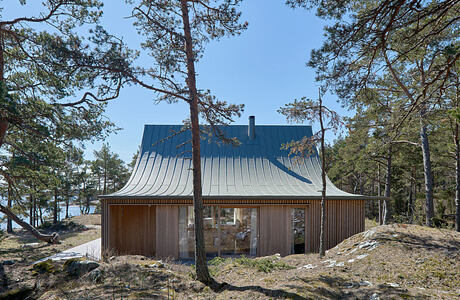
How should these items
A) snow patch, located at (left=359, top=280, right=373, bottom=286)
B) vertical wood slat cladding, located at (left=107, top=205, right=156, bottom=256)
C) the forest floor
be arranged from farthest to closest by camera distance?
1. vertical wood slat cladding, located at (left=107, top=205, right=156, bottom=256)
2. snow patch, located at (left=359, top=280, right=373, bottom=286)
3. the forest floor

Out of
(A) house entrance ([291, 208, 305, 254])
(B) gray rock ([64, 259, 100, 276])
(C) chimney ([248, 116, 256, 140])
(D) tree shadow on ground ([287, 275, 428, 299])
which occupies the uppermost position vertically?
(C) chimney ([248, 116, 256, 140])

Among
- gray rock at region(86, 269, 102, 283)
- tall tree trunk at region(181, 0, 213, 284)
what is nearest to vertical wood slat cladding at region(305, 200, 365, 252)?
tall tree trunk at region(181, 0, 213, 284)

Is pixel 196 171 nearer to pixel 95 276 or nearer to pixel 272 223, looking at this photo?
pixel 95 276

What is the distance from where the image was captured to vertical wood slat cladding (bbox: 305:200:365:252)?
8.04 metres

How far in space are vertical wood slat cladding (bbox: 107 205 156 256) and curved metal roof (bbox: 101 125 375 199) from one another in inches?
37.6

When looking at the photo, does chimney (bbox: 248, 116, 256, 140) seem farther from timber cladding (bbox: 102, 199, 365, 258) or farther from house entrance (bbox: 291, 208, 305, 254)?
house entrance (bbox: 291, 208, 305, 254)

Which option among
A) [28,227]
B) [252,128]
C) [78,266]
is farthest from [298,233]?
[28,227]

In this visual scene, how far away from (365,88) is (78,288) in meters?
6.56

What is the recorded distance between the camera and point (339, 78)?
4.80 m

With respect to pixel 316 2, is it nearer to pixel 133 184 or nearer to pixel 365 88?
pixel 365 88

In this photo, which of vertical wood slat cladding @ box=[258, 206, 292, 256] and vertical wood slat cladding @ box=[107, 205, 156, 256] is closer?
vertical wood slat cladding @ box=[258, 206, 292, 256]

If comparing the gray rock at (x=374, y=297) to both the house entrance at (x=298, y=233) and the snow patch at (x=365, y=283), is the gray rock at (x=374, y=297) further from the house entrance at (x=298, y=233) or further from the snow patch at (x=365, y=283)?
the house entrance at (x=298, y=233)

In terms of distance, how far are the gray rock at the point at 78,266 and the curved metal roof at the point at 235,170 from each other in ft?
8.68

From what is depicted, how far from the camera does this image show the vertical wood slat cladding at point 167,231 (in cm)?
793
